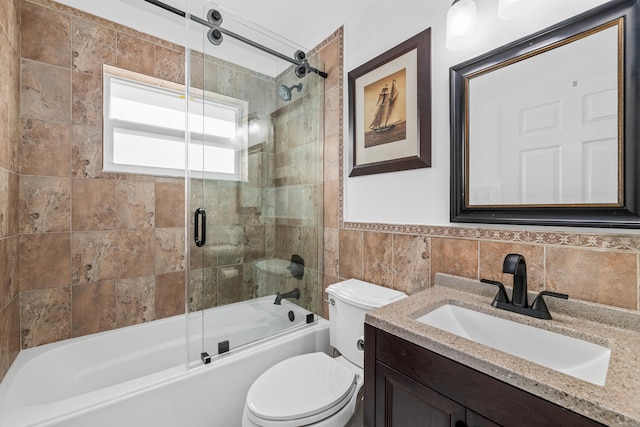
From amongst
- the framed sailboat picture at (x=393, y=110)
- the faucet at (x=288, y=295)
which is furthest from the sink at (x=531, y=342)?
the faucet at (x=288, y=295)

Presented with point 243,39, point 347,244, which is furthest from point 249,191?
point 243,39

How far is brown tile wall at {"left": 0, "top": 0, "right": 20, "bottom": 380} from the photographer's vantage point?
1277mm

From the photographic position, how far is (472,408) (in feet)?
2.19

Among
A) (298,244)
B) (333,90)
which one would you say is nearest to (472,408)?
(298,244)

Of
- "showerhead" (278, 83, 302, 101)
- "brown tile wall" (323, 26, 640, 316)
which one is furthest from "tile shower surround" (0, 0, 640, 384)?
"showerhead" (278, 83, 302, 101)

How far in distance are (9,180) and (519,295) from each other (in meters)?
2.34

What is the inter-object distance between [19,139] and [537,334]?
261 centimetres

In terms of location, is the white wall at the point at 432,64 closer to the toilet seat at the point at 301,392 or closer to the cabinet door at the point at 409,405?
the cabinet door at the point at 409,405

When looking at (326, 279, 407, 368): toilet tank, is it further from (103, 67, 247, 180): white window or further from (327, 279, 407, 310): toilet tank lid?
(103, 67, 247, 180): white window

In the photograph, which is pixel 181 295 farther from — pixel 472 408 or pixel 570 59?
pixel 570 59

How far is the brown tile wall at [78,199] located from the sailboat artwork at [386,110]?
1.52 m

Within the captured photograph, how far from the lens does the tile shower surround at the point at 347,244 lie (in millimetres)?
875

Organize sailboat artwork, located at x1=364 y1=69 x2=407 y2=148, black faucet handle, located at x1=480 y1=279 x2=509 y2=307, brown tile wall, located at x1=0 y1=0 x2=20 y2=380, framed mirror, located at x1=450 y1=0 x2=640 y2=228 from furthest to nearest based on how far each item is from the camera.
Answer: sailboat artwork, located at x1=364 y1=69 x2=407 y2=148 → brown tile wall, located at x1=0 y1=0 x2=20 y2=380 → black faucet handle, located at x1=480 y1=279 x2=509 y2=307 → framed mirror, located at x1=450 y1=0 x2=640 y2=228

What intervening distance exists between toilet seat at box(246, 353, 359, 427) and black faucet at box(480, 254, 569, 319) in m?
0.73
